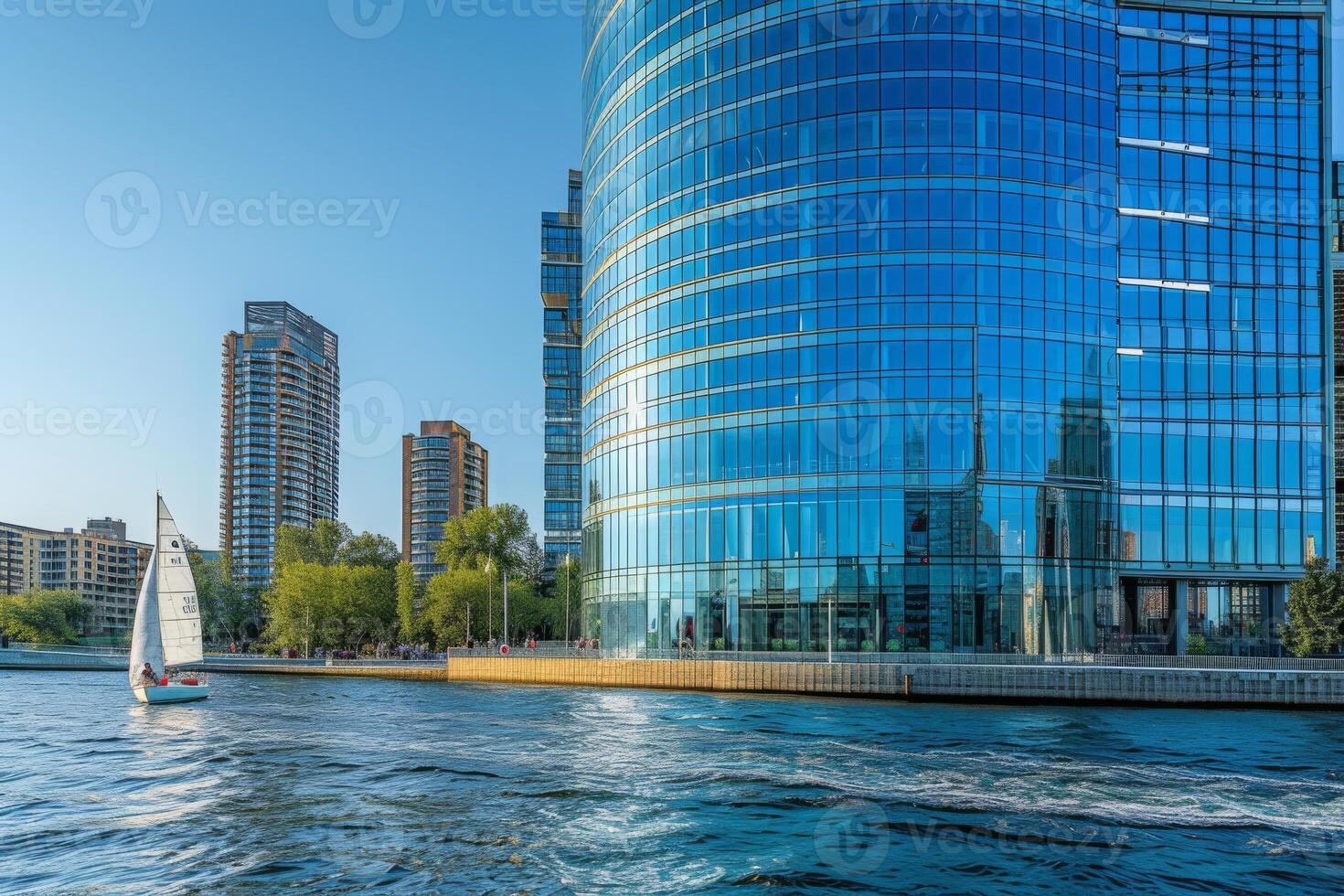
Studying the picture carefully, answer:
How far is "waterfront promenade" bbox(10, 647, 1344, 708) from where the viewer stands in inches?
1988

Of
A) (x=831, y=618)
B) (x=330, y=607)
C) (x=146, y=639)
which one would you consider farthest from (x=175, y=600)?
(x=330, y=607)

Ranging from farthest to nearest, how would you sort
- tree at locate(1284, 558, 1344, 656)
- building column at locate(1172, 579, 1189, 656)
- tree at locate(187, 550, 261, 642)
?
tree at locate(187, 550, 261, 642) → building column at locate(1172, 579, 1189, 656) → tree at locate(1284, 558, 1344, 656)

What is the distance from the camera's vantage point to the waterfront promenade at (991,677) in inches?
1988

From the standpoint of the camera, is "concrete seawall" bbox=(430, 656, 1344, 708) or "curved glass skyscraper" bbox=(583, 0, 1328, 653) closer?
"concrete seawall" bbox=(430, 656, 1344, 708)

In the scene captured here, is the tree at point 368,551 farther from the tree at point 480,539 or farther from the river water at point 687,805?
the river water at point 687,805

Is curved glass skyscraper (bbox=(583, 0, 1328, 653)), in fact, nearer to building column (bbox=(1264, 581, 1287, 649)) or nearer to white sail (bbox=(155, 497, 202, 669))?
building column (bbox=(1264, 581, 1287, 649))

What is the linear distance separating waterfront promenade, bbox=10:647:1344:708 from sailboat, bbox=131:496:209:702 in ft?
67.8

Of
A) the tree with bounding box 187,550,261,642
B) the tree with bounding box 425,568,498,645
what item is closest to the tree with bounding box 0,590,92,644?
the tree with bounding box 187,550,261,642

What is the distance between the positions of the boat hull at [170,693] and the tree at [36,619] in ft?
287

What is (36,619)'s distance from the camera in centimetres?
13712

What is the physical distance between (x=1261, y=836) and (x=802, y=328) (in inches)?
1878

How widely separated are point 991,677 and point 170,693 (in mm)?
45314

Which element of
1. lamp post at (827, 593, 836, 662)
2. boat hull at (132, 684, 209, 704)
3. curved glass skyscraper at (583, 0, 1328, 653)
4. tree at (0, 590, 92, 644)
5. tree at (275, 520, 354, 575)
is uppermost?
curved glass skyscraper at (583, 0, 1328, 653)

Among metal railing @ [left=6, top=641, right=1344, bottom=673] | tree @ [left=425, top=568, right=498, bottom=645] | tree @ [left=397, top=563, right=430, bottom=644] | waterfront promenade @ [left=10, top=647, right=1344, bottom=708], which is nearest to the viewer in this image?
waterfront promenade @ [left=10, top=647, right=1344, bottom=708]
